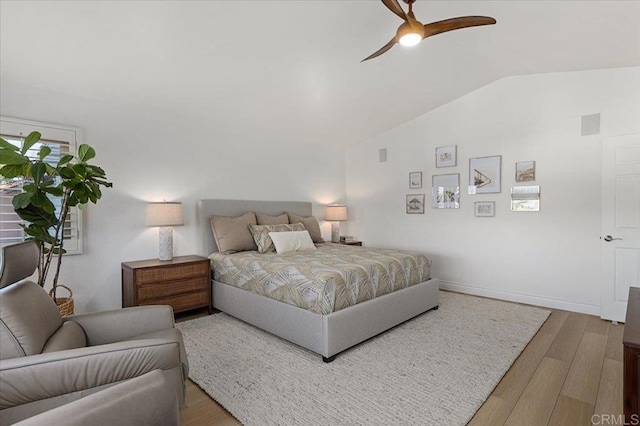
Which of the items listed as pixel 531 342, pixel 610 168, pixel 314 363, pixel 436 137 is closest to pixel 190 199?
pixel 314 363

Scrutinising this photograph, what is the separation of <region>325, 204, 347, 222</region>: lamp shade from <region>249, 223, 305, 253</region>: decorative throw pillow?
132 centimetres

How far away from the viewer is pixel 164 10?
254cm

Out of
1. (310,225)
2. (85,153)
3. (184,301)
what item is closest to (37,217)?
(85,153)

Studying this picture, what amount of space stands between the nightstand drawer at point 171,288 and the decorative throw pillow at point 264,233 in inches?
31.5

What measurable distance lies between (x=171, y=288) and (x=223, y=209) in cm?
137

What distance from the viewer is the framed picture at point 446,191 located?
4984 mm

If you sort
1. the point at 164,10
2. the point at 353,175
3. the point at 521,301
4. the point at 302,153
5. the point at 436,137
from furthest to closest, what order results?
the point at 353,175 → the point at 302,153 → the point at 436,137 → the point at 521,301 → the point at 164,10

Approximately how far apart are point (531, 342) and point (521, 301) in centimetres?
144

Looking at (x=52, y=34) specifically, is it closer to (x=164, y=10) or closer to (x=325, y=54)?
(x=164, y=10)

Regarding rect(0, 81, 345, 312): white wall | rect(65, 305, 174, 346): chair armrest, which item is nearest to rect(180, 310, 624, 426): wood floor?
rect(65, 305, 174, 346): chair armrest

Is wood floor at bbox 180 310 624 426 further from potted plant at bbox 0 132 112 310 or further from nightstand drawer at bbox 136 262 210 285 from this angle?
potted plant at bbox 0 132 112 310

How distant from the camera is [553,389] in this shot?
91.6 inches

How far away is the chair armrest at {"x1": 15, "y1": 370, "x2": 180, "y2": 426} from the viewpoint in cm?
110

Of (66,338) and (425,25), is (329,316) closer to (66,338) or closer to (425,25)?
(66,338)
